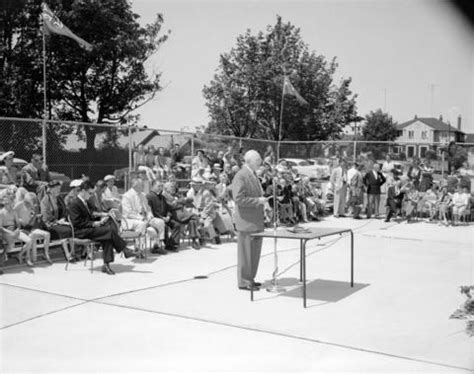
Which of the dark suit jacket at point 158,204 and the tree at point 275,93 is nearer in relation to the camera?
the dark suit jacket at point 158,204

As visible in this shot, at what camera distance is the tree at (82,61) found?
25719 mm

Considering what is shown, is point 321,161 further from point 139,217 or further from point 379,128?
point 379,128

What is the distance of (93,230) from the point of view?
8867mm

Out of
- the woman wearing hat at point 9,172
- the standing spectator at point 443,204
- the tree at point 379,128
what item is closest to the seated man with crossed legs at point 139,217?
the woman wearing hat at point 9,172

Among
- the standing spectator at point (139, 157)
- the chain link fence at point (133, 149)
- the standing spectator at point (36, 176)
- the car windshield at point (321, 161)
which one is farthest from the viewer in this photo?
the car windshield at point (321, 161)

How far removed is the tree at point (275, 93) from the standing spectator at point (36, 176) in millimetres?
24181

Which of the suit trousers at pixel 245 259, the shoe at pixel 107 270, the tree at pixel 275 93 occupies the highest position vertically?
the tree at pixel 275 93

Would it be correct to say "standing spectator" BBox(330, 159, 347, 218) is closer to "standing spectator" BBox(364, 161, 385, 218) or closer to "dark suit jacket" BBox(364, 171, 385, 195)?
"standing spectator" BBox(364, 161, 385, 218)

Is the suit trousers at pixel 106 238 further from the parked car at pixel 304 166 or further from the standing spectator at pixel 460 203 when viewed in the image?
the parked car at pixel 304 166

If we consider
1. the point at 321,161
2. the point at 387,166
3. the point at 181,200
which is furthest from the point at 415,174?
the point at 181,200

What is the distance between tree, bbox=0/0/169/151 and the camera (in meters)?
25.7

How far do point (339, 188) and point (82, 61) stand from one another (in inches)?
603

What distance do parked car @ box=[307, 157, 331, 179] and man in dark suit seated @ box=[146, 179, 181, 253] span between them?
10.2 metres

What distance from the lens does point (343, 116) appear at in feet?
119
